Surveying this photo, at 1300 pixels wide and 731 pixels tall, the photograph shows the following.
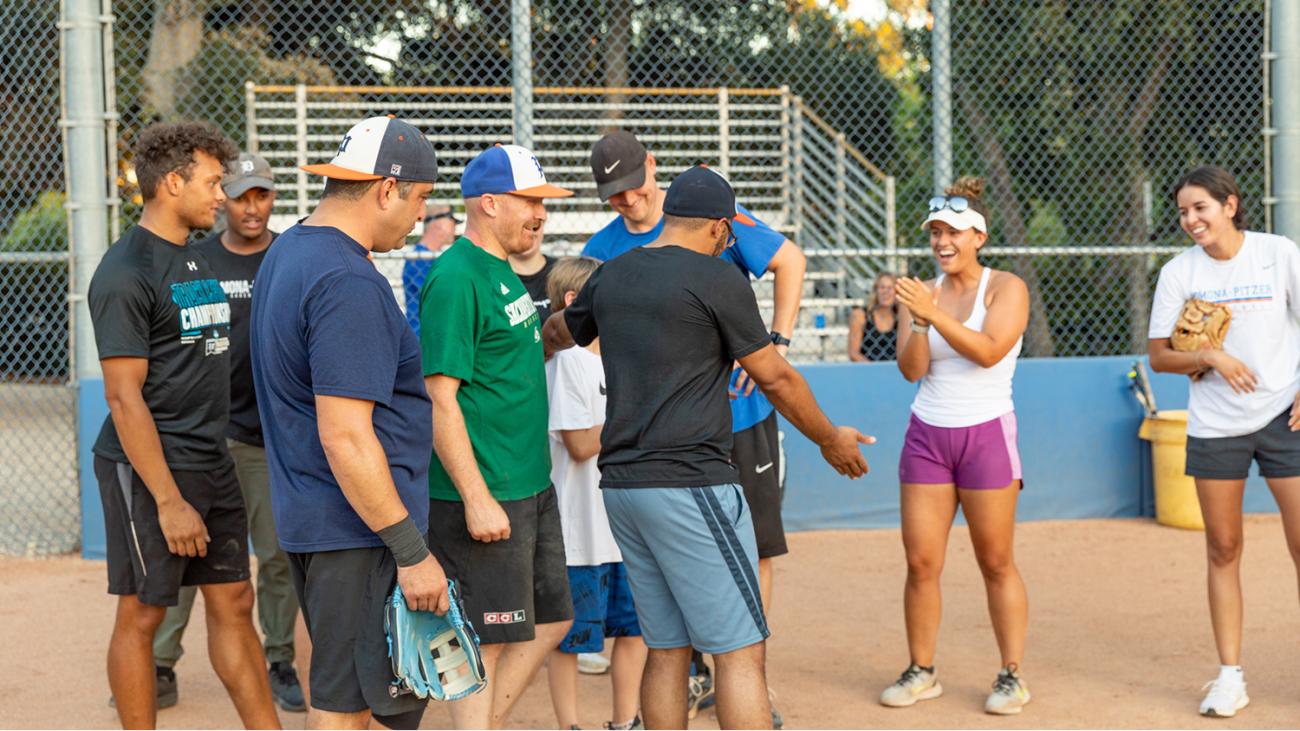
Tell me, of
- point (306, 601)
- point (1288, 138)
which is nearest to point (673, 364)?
point (306, 601)

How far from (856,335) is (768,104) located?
5.62 m

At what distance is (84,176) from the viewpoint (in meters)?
7.45

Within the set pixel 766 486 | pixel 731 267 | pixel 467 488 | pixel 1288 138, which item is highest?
pixel 1288 138

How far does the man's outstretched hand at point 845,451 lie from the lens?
385cm

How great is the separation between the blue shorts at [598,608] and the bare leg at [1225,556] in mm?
2164

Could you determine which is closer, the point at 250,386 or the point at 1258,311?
the point at 1258,311

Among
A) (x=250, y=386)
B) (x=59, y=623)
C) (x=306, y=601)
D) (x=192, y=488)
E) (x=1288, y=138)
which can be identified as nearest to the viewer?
(x=306, y=601)

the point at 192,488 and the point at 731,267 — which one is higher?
the point at 731,267

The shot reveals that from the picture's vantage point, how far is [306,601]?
3053 millimetres

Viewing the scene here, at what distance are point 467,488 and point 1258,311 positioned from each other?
3090 mm

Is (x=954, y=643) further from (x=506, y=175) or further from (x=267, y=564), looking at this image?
(x=506, y=175)

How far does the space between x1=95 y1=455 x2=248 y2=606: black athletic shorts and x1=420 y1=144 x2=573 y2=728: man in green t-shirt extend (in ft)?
2.56

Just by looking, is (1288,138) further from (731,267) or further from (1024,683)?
(731,267)

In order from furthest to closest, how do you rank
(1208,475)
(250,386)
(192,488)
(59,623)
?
(59,623) < (250,386) < (1208,475) < (192,488)
